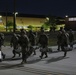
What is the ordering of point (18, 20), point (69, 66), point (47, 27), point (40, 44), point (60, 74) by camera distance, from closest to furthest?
point (60, 74), point (69, 66), point (40, 44), point (47, 27), point (18, 20)

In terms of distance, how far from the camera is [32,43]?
25.0 m

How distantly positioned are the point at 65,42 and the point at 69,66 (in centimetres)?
567

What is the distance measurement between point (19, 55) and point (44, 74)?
868cm

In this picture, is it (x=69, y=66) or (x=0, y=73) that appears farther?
(x=69, y=66)

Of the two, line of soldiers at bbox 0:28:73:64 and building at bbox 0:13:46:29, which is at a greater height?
building at bbox 0:13:46:29

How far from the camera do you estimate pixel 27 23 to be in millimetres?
122000

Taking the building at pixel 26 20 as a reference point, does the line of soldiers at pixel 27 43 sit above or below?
below

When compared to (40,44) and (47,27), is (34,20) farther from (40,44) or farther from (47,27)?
(40,44)

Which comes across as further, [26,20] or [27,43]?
[26,20]

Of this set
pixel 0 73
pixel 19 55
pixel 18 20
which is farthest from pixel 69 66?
pixel 18 20

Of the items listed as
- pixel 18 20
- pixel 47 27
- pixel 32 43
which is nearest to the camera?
pixel 32 43

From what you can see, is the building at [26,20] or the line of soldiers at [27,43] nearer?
the line of soldiers at [27,43]

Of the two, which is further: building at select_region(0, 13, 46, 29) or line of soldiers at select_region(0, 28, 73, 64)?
building at select_region(0, 13, 46, 29)

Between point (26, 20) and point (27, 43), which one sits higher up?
point (26, 20)
